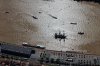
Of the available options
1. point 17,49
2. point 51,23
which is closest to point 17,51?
point 17,49

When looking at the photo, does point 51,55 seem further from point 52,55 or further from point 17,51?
point 17,51

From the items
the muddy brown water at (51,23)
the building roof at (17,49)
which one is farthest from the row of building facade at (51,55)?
the muddy brown water at (51,23)

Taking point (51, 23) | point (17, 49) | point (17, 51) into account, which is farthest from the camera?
point (51, 23)

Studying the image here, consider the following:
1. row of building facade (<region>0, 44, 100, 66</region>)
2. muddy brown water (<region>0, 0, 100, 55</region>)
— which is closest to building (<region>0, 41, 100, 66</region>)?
row of building facade (<region>0, 44, 100, 66</region>)

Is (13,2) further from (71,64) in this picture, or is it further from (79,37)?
(71,64)

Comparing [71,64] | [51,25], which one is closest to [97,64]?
[71,64]

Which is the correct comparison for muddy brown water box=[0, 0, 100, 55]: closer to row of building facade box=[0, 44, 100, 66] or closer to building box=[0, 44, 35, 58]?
row of building facade box=[0, 44, 100, 66]
